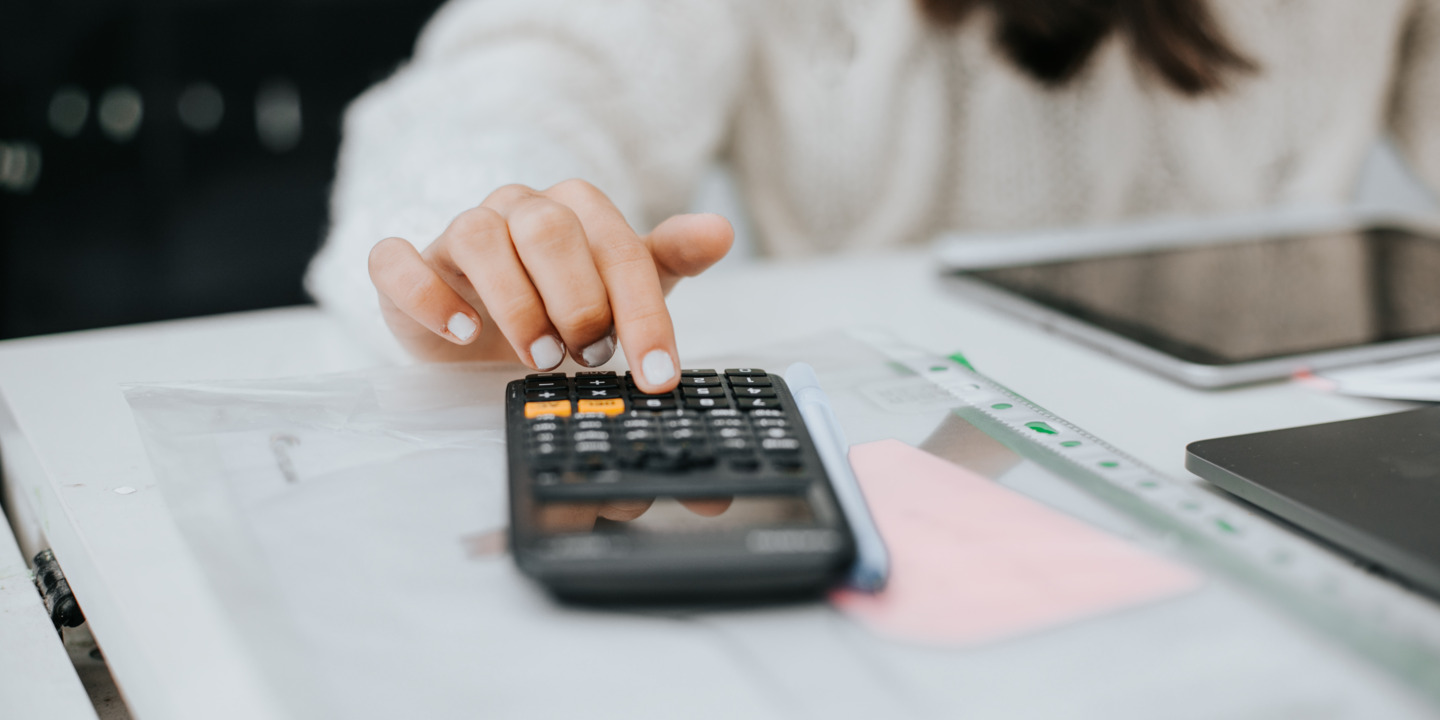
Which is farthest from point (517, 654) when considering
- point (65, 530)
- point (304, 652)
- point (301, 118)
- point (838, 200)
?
point (301, 118)

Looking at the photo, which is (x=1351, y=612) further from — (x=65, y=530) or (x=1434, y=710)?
(x=65, y=530)

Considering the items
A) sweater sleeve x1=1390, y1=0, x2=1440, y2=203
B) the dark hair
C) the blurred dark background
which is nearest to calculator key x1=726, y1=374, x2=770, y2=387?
the dark hair

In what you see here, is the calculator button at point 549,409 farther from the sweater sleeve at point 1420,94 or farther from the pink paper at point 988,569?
the sweater sleeve at point 1420,94

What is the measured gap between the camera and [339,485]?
0.23 metres

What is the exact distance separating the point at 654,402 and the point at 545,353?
0.17 feet

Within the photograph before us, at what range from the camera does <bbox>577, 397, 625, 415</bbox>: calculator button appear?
0.81ft

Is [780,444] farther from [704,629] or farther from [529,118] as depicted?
[529,118]

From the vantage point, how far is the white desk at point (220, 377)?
0.61 ft

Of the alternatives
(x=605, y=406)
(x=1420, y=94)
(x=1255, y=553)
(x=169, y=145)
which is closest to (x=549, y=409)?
(x=605, y=406)

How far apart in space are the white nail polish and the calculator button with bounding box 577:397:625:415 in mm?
48

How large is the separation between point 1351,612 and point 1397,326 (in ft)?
0.83

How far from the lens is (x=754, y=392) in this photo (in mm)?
263

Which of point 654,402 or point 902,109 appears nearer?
point 654,402

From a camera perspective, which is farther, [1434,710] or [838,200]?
[838,200]
